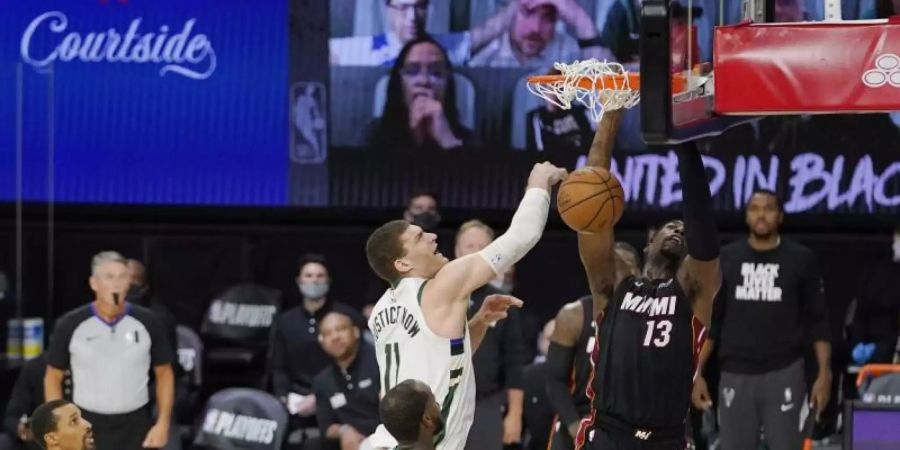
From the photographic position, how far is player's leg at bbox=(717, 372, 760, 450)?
10.5 m

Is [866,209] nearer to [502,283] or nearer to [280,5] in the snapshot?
[502,283]

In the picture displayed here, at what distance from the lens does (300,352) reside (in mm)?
11664

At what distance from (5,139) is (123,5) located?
1313 millimetres

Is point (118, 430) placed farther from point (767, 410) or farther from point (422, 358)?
point (422, 358)

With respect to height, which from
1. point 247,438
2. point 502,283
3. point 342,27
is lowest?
point 247,438

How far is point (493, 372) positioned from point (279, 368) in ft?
6.30

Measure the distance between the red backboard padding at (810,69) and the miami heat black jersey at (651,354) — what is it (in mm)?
866

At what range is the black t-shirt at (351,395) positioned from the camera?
1079 cm

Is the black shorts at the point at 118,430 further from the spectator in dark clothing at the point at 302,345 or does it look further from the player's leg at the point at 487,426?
the player's leg at the point at 487,426

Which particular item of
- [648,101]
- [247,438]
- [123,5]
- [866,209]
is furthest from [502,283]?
[648,101]

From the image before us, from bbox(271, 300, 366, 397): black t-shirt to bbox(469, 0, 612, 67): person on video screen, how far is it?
91.7 inches

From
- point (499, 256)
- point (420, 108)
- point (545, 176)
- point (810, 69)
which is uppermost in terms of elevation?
point (420, 108)

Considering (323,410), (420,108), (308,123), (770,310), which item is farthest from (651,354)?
(308,123)

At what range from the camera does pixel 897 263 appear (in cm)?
1138
